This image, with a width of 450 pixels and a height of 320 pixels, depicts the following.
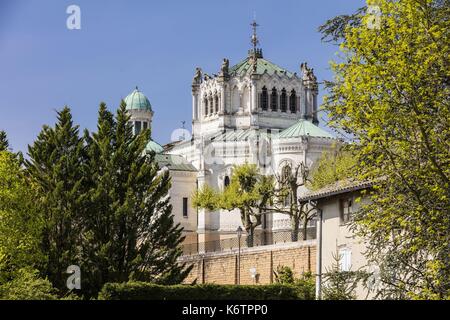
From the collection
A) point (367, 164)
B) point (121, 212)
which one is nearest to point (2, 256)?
point (121, 212)

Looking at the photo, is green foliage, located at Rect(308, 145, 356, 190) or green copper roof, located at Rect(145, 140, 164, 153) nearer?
green foliage, located at Rect(308, 145, 356, 190)

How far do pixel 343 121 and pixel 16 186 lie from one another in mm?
30212

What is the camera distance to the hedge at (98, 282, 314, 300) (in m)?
48.8

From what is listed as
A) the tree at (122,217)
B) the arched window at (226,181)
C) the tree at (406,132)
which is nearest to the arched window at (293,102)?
the arched window at (226,181)

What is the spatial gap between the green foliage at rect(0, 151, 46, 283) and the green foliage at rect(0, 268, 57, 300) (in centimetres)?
114

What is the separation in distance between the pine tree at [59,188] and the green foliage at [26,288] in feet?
9.79

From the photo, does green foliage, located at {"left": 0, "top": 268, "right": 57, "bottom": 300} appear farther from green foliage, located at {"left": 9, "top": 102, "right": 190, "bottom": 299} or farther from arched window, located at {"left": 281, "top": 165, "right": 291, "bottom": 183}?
arched window, located at {"left": 281, "top": 165, "right": 291, "bottom": 183}

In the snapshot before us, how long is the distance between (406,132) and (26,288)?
79.7ft

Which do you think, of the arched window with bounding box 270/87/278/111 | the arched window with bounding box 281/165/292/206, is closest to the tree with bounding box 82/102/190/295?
the arched window with bounding box 281/165/292/206

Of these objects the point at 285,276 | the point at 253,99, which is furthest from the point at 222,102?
the point at 285,276

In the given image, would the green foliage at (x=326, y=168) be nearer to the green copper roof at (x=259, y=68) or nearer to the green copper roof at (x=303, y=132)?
the green copper roof at (x=303, y=132)

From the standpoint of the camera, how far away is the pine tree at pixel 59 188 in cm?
5381

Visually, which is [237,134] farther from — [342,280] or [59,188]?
[342,280]

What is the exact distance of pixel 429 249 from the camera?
25.8 m
